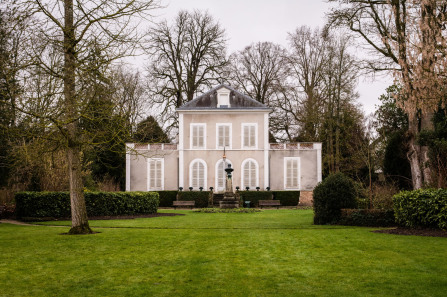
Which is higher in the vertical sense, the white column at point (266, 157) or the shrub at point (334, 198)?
the white column at point (266, 157)

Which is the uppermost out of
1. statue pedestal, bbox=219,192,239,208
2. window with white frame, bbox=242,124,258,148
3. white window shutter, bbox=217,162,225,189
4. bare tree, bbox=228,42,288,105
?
bare tree, bbox=228,42,288,105

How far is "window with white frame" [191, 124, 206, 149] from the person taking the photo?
31.8 m

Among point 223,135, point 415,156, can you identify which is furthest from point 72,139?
point 223,135

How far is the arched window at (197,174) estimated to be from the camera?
103ft

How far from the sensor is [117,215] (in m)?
18.4

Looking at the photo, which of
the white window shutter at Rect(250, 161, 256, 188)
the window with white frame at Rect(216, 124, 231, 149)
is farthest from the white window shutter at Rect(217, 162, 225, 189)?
the white window shutter at Rect(250, 161, 256, 188)

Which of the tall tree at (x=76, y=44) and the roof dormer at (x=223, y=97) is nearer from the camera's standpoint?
the tall tree at (x=76, y=44)

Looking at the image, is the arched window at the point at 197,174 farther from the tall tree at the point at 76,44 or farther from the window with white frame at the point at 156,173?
the tall tree at the point at 76,44

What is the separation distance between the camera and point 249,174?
3152cm

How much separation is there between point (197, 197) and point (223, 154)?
14.7 feet

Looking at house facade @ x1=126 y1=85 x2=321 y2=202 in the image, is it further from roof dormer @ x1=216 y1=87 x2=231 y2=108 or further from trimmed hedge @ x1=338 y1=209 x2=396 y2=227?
trimmed hedge @ x1=338 y1=209 x2=396 y2=227

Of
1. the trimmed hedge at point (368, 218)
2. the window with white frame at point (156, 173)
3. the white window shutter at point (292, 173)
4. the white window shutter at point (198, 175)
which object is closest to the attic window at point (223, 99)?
the white window shutter at point (198, 175)

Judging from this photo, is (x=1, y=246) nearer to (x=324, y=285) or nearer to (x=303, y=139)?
(x=324, y=285)

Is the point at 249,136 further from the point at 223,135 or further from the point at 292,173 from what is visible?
the point at 292,173
